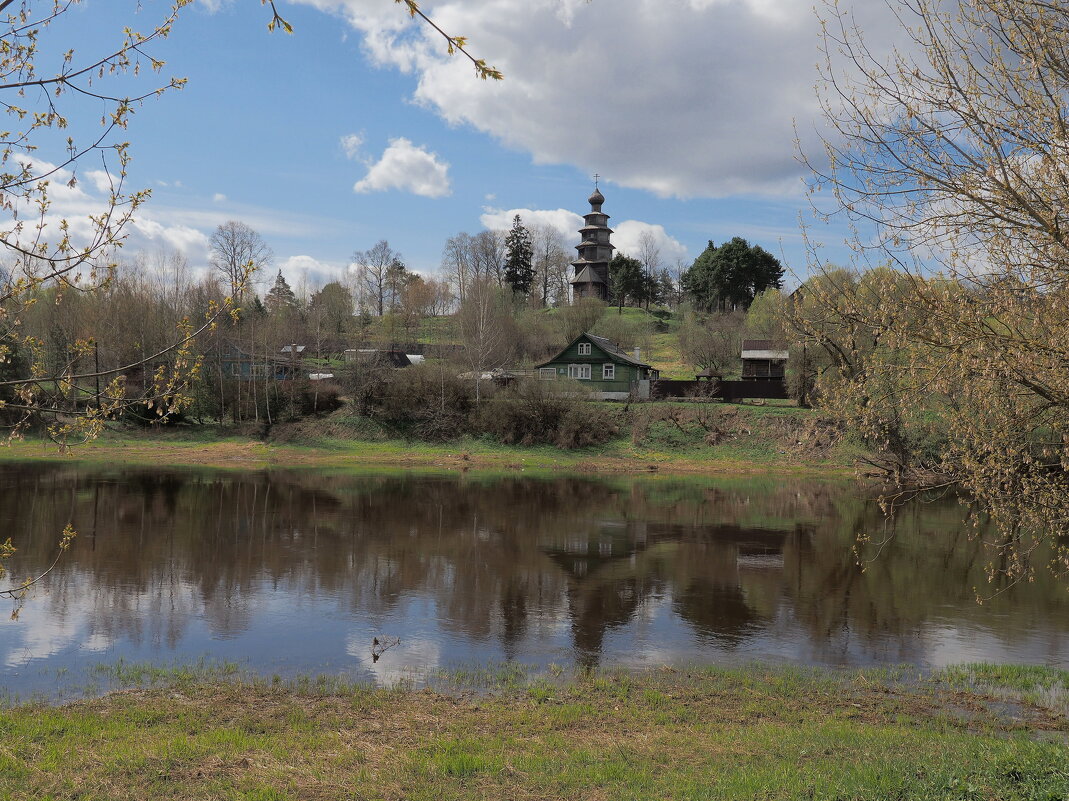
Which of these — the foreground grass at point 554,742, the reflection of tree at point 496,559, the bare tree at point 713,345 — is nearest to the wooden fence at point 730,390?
the bare tree at point 713,345

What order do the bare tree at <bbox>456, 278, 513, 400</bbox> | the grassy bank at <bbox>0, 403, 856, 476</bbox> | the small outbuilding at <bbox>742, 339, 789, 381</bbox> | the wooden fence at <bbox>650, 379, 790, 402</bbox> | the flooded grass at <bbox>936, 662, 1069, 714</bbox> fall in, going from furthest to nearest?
the small outbuilding at <bbox>742, 339, 789, 381</bbox> → the wooden fence at <bbox>650, 379, 790, 402</bbox> → the bare tree at <bbox>456, 278, 513, 400</bbox> → the grassy bank at <bbox>0, 403, 856, 476</bbox> → the flooded grass at <bbox>936, 662, 1069, 714</bbox>

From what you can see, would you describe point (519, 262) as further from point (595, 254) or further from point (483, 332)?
point (483, 332)

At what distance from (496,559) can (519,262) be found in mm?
90473

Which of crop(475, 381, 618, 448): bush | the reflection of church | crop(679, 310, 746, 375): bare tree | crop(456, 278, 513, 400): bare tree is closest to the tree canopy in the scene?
crop(679, 310, 746, 375): bare tree

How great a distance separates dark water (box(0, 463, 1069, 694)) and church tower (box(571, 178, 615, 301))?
7875 cm

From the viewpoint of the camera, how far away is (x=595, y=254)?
10888 cm

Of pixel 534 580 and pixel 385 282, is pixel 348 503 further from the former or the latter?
pixel 385 282

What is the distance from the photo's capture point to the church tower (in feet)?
354

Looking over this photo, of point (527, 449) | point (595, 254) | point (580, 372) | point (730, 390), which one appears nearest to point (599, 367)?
point (580, 372)

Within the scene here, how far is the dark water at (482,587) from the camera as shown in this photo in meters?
13.1

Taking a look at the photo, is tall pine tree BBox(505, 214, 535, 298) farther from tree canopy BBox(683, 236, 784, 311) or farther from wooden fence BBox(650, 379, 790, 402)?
wooden fence BBox(650, 379, 790, 402)

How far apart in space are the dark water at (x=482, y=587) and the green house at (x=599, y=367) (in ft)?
97.8

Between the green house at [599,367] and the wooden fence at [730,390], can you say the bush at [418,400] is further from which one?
the wooden fence at [730,390]

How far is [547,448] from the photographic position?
1945 inches
